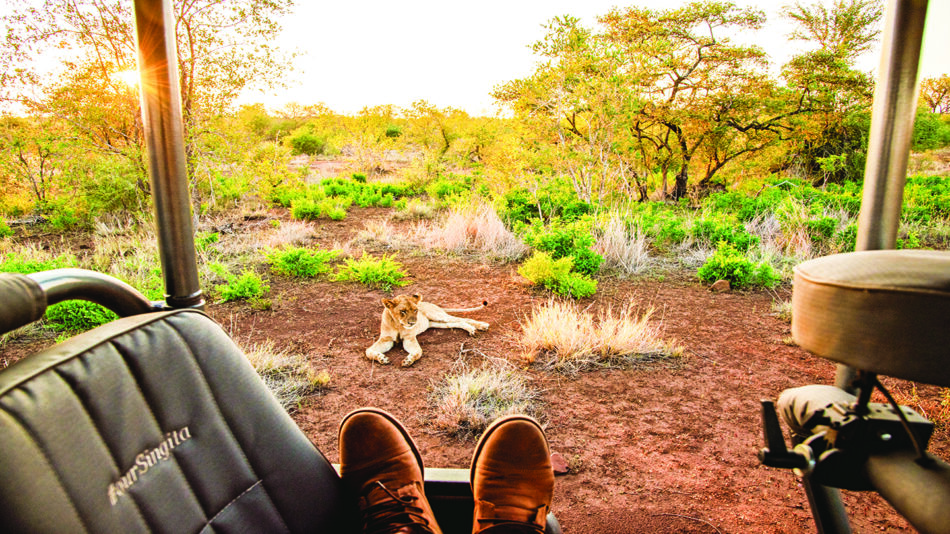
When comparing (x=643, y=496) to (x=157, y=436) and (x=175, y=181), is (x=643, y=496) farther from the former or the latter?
(x=175, y=181)

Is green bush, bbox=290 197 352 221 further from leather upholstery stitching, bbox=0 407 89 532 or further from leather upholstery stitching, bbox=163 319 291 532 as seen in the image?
leather upholstery stitching, bbox=0 407 89 532

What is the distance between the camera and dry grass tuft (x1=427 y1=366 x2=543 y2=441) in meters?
2.57

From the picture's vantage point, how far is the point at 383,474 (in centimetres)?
123

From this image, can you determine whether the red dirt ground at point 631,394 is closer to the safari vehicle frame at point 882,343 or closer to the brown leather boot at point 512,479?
the brown leather boot at point 512,479

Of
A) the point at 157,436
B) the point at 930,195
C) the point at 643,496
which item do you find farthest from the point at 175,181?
the point at 930,195

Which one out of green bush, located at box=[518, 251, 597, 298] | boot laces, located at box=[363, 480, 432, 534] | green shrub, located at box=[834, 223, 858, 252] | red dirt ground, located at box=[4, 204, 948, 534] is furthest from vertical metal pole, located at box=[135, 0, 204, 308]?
green shrub, located at box=[834, 223, 858, 252]

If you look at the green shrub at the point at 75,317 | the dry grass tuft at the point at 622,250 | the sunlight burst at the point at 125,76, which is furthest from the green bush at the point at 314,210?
the dry grass tuft at the point at 622,250

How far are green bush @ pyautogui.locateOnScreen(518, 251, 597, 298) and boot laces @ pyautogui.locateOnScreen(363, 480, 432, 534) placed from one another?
344 centimetres

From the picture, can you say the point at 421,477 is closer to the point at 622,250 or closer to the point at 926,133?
the point at 622,250

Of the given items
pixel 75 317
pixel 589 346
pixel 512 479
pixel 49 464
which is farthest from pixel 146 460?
pixel 75 317

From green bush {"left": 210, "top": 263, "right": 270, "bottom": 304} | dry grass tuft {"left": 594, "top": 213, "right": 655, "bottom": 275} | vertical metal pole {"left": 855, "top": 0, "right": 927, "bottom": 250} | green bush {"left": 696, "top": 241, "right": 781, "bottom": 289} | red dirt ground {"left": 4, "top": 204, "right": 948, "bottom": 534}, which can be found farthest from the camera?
dry grass tuft {"left": 594, "top": 213, "right": 655, "bottom": 275}

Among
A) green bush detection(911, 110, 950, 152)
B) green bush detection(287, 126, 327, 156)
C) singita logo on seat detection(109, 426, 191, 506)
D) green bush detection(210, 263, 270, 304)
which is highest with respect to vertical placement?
green bush detection(287, 126, 327, 156)

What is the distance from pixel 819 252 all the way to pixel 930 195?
4053 mm

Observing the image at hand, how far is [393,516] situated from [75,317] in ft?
12.5
